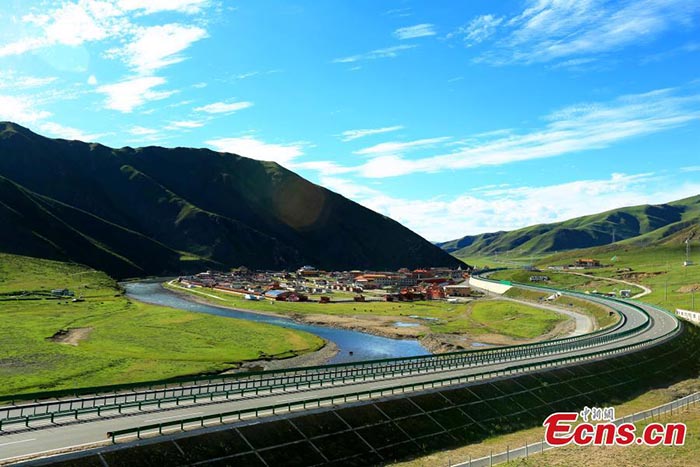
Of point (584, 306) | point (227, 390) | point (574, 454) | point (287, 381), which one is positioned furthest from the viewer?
point (584, 306)

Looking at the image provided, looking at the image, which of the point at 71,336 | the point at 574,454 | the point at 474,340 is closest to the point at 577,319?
the point at 474,340

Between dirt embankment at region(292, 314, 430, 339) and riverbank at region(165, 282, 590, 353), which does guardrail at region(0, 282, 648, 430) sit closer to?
riverbank at region(165, 282, 590, 353)

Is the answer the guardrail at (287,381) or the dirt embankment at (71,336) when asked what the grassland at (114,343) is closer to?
the dirt embankment at (71,336)

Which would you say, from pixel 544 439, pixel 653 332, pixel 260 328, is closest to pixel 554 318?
pixel 653 332

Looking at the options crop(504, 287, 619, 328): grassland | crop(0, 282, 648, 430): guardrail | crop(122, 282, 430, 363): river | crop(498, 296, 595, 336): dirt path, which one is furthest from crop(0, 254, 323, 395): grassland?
crop(504, 287, 619, 328): grassland

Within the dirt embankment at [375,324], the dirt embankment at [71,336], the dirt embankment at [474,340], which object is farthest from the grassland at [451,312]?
the dirt embankment at [71,336]

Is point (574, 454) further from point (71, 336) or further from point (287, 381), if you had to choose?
point (71, 336)
